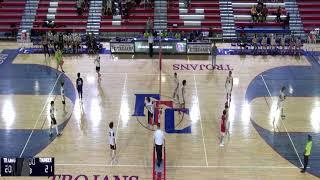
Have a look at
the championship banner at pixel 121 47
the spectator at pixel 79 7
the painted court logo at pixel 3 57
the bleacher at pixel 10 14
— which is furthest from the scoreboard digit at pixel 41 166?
the spectator at pixel 79 7

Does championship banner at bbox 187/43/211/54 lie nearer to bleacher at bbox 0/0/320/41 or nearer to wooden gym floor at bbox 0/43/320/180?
wooden gym floor at bbox 0/43/320/180

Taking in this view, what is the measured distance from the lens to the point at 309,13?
4247 cm

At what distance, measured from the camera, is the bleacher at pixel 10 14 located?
1636 inches

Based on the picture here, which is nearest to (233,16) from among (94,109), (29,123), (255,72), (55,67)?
(255,72)

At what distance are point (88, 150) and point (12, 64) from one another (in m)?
13.5

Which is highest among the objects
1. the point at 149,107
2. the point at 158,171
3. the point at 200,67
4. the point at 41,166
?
the point at 200,67

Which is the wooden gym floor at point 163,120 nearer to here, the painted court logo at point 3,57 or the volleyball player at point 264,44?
the painted court logo at point 3,57

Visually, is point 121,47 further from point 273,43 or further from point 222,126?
point 222,126

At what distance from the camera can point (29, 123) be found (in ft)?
86.9

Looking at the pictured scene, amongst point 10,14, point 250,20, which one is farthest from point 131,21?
point 10,14

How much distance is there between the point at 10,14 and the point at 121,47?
1155 centimetres

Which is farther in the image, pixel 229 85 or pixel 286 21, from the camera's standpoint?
pixel 286 21

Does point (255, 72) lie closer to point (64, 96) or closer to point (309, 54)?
point (309, 54)

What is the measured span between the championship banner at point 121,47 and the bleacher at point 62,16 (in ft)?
16.8
